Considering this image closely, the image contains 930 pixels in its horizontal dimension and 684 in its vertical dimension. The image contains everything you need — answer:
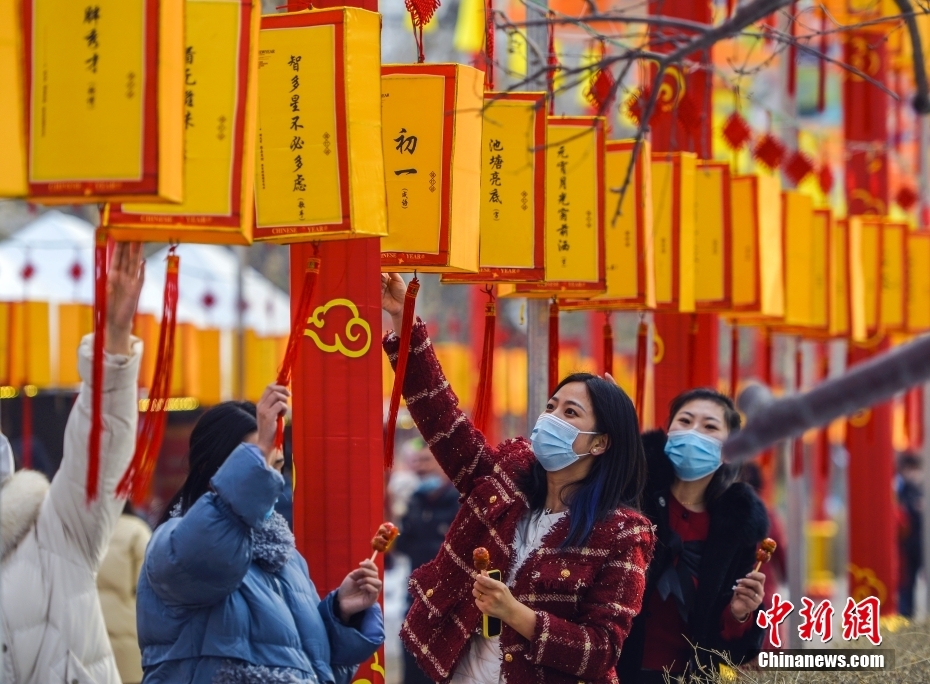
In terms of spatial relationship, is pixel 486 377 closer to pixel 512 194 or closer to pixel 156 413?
pixel 512 194

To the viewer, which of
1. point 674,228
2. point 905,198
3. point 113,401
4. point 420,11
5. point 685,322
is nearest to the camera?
point 113,401

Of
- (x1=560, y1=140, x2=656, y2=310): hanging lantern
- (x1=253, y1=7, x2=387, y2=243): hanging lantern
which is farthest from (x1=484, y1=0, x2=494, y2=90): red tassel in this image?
(x1=253, y1=7, x2=387, y2=243): hanging lantern

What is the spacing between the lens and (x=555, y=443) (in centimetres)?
415

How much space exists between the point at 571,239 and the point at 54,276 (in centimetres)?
703

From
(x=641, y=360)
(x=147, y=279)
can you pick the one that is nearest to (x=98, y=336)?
(x=641, y=360)

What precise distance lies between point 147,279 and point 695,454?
8.05 meters

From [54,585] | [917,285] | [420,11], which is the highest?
[420,11]

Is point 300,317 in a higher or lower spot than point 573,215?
lower

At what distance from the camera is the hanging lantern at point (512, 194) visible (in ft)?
17.0

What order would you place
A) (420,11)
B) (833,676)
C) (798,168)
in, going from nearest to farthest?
(833,676), (420,11), (798,168)

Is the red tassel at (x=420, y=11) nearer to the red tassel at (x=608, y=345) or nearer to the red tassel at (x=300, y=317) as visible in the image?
the red tassel at (x=300, y=317)

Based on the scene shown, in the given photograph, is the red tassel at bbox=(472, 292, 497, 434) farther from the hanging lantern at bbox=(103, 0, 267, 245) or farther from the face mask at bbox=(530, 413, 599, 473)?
the hanging lantern at bbox=(103, 0, 267, 245)

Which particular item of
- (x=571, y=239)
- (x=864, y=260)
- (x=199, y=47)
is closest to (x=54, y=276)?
(x=864, y=260)

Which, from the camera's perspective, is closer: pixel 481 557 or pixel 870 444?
pixel 481 557
